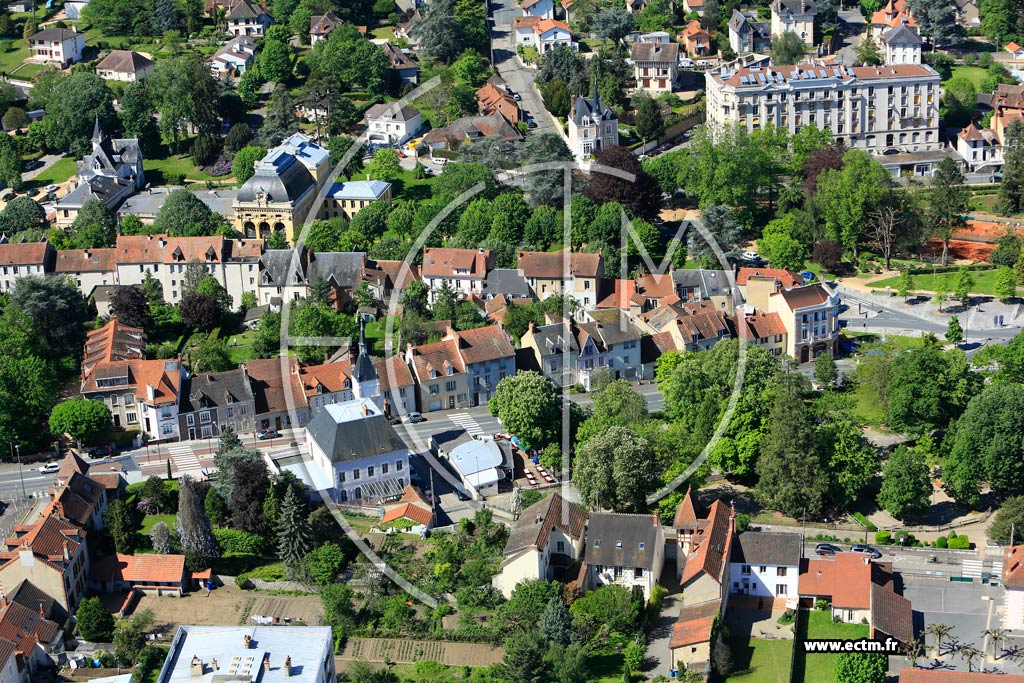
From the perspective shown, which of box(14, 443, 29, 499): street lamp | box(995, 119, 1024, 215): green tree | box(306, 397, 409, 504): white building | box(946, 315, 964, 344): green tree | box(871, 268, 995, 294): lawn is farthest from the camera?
box(995, 119, 1024, 215): green tree

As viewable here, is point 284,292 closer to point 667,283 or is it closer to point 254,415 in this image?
point 254,415

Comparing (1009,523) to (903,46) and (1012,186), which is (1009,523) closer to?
(1012,186)

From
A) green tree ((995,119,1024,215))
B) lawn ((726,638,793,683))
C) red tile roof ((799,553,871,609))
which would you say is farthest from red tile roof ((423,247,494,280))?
green tree ((995,119,1024,215))

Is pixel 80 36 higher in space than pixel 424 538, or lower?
higher

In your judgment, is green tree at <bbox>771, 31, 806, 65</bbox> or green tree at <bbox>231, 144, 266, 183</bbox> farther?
green tree at <bbox>771, 31, 806, 65</bbox>

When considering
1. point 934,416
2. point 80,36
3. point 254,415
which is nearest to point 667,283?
point 934,416

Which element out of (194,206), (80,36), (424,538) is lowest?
(424,538)

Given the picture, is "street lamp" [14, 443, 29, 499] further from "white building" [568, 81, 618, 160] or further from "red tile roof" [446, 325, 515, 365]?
"white building" [568, 81, 618, 160]
